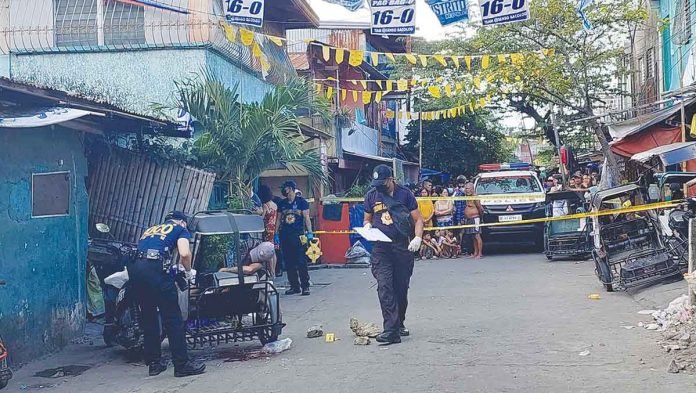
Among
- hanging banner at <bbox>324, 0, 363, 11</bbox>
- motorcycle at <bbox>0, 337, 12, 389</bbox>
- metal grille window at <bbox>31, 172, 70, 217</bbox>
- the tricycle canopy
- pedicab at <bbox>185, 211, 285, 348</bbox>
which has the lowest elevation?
motorcycle at <bbox>0, 337, 12, 389</bbox>

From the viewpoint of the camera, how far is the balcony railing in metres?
15.3

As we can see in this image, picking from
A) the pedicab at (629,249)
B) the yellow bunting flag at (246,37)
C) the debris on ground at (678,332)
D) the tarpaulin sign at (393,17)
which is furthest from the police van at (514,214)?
the debris on ground at (678,332)

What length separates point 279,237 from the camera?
14.2 metres

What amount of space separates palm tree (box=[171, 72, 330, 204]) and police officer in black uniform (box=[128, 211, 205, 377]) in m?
4.73

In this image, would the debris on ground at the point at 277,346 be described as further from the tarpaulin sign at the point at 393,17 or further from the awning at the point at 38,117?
the tarpaulin sign at the point at 393,17

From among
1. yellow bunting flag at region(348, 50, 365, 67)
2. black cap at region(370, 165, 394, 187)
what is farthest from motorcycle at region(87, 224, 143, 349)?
yellow bunting flag at region(348, 50, 365, 67)

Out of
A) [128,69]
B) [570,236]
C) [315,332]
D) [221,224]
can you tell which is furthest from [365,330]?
[570,236]

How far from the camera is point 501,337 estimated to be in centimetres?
916

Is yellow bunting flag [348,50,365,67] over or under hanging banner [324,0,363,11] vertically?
under

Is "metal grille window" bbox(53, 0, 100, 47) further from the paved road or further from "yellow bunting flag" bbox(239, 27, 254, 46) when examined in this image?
the paved road

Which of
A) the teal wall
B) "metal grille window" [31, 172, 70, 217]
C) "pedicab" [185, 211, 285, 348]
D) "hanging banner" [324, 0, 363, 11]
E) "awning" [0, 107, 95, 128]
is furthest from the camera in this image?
"hanging banner" [324, 0, 363, 11]

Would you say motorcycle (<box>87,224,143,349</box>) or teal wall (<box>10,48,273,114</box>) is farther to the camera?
teal wall (<box>10,48,273,114</box>)

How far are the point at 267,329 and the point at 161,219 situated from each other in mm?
3392

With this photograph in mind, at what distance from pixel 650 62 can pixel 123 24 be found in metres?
16.9
